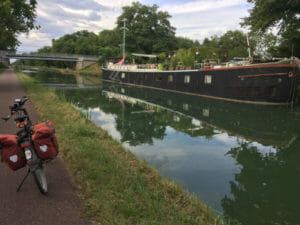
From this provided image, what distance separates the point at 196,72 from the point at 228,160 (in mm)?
18917

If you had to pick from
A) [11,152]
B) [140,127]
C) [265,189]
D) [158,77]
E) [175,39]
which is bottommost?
[265,189]

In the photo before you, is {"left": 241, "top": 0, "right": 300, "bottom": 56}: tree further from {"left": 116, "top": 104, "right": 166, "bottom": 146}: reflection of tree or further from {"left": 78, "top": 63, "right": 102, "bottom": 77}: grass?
{"left": 78, "top": 63, "right": 102, "bottom": 77}: grass

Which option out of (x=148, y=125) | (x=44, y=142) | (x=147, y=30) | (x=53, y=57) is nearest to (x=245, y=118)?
(x=148, y=125)

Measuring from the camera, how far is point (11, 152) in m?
4.10

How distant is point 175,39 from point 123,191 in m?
72.0

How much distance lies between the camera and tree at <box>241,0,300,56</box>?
20.3 m

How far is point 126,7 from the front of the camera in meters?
69.4

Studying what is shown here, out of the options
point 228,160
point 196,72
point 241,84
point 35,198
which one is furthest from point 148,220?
point 196,72

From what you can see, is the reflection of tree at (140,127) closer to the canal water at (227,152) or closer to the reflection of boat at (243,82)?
the canal water at (227,152)

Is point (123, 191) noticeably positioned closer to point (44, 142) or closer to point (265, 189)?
point (44, 142)

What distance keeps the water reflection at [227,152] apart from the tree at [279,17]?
24.7 ft

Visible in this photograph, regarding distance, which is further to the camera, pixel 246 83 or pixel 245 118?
pixel 246 83

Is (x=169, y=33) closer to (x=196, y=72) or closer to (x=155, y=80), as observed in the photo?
(x=155, y=80)

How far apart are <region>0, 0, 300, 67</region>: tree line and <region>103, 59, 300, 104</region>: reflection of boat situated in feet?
6.22
